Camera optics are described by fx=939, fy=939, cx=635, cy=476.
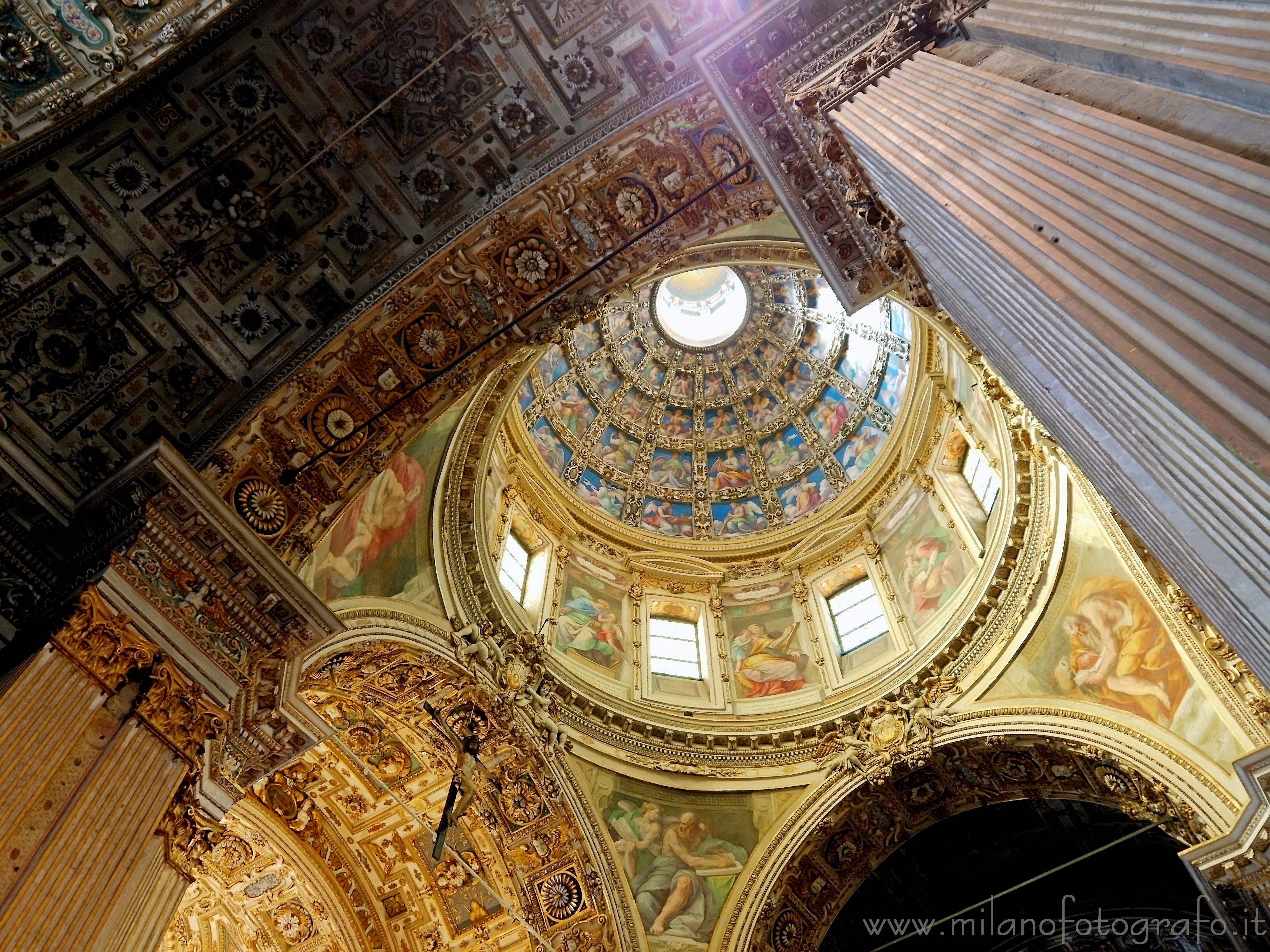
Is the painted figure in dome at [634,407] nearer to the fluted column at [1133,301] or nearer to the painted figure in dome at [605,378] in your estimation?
the painted figure in dome at [605,378]

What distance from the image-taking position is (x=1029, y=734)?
483 inches

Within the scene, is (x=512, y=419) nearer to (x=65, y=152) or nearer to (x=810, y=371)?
(x=810, y=371)

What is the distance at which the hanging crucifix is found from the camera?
37.6 feet

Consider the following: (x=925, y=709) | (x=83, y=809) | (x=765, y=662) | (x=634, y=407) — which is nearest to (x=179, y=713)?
(x=83, y=809)

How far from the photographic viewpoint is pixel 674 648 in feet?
54.4

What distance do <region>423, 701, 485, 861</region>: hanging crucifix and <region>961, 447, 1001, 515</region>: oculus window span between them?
814cm

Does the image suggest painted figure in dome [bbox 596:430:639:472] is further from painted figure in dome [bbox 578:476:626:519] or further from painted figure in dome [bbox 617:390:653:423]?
painted figure in dome [bbox 578:476:626:519]

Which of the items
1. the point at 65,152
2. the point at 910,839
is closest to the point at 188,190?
the point at 65,152

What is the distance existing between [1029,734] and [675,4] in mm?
9792

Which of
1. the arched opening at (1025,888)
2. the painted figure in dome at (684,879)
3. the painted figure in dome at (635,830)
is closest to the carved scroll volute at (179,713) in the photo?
the painted figure in dome at (635,830)

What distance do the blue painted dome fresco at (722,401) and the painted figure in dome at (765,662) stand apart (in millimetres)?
2385

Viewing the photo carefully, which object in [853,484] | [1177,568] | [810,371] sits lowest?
[1177,568]

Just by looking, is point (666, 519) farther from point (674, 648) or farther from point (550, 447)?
point (674, 648)

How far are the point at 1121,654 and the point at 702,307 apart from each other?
42.2 feet
